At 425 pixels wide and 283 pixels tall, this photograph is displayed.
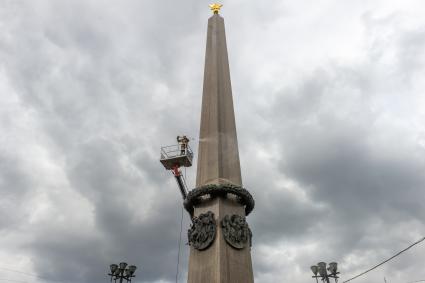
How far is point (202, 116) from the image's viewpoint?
1122cm

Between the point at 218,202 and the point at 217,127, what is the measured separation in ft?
7.39

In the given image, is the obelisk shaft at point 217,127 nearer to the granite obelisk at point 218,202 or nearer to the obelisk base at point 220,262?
the granite obelisk at point 218,202

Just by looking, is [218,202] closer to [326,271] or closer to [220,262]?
[220,262]

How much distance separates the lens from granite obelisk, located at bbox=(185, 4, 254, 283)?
8.29m

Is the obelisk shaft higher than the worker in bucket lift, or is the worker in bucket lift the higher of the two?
the worker in bucket lift

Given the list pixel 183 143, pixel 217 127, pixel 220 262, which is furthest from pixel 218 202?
pixel 183 143

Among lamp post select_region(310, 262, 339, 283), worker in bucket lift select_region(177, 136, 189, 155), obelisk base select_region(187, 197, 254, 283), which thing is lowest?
obelisk base select_region(187, 197, 254, 283)

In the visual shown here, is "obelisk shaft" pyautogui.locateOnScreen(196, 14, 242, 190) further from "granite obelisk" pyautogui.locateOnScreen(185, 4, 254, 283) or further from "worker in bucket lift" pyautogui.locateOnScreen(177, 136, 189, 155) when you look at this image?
"worker in bucket lift" pyautogui.locateOnScreen(177, 136, 189, 155)

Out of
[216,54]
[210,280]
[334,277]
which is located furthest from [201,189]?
[334,277]

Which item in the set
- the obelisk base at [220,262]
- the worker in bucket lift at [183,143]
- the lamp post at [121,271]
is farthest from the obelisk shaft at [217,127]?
the lamp post at [121,271]

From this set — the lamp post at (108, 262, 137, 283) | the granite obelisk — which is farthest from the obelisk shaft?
the lamp post at (108, 262, 137, 283)

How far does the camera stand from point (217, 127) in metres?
10.5

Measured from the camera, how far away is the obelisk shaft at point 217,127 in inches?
388

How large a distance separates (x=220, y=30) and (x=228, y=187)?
6341 mm
